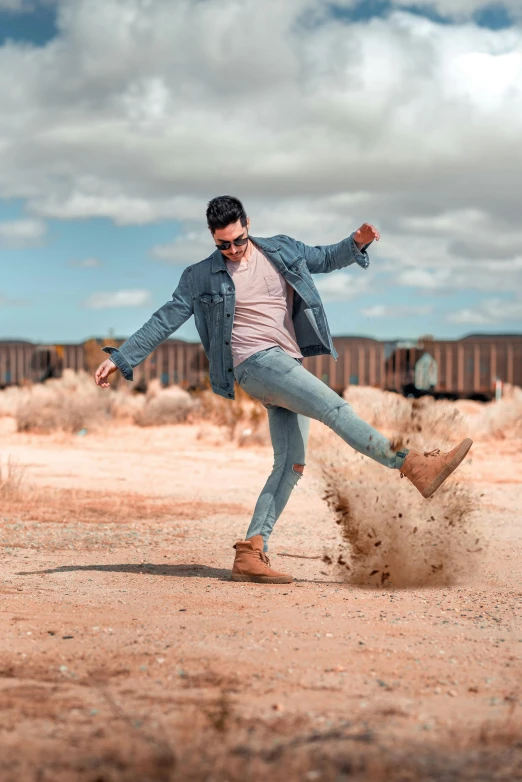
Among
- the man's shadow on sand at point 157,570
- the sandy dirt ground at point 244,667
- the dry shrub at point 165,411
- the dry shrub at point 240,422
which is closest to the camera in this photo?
the sandy dirt ground at point 244,667

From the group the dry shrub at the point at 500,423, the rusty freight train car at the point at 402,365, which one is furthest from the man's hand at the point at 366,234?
the rusty freight train car at the point at 402,365

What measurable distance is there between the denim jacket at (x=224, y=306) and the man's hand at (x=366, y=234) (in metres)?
0.05

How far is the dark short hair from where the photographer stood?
4.85 meters

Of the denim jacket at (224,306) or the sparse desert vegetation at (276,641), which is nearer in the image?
the sparse desert vegetation at (276,641)

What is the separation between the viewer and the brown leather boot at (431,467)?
4.50 metres

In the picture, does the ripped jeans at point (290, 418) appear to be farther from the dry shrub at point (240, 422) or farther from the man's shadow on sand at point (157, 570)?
the dry shrub at point (240, 422)

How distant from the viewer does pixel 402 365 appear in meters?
34.2

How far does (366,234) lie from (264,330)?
73 cm

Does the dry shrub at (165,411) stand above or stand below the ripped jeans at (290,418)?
below

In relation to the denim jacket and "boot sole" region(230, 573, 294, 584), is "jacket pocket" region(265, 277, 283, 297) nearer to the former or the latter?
the denim jacket

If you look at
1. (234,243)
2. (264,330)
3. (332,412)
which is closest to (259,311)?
(264,330)

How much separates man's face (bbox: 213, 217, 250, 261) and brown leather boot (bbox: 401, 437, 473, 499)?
1.37 meters

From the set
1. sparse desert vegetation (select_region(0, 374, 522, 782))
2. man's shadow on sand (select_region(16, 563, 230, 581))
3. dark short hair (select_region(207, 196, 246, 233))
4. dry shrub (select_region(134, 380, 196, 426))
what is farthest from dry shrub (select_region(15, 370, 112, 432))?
dark short hair (select_region(207, 196, 246, 233))

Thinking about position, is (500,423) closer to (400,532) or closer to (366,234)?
(400,532)
